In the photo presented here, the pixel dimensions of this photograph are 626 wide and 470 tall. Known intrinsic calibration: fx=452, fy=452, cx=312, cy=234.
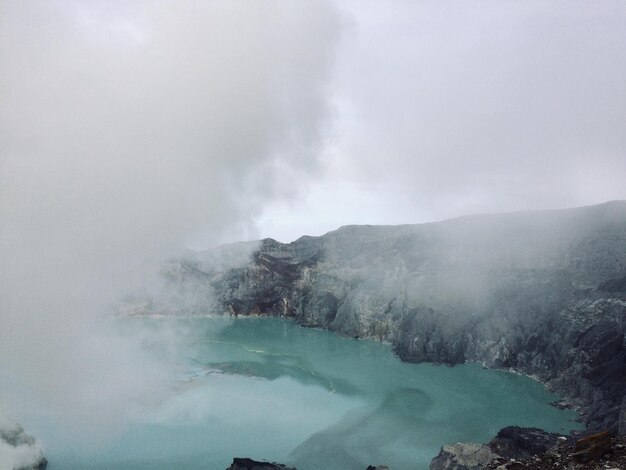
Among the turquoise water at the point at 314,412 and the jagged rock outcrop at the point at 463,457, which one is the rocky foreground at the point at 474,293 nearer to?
the jagged rock outcrop at the point at 463,457

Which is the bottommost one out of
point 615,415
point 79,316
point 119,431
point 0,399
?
point 615,415

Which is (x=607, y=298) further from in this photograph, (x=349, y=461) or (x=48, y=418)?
(x=48, y=418)

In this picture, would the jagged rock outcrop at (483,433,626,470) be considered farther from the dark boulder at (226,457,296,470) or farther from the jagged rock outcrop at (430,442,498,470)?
the dark boulder at (226,457,296,470)

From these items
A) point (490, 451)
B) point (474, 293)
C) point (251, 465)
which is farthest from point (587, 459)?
point (474, 293)

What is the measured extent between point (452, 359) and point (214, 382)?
37.4m

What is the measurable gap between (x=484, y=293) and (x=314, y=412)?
4025 cm

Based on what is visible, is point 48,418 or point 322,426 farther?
point 322,426

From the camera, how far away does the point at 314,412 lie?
51.3 m

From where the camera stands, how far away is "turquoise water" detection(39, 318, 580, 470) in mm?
38344

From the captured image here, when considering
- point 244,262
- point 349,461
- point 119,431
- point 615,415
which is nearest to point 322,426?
A: point 349,461

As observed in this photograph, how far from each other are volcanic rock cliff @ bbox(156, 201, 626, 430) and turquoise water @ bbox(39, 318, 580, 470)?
14.1 ft

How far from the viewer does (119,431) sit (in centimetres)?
4022

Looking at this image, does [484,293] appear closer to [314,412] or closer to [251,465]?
[314,412]

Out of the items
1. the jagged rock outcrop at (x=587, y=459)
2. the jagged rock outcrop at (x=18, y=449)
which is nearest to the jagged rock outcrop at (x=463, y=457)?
the jagged rock outcrop at (x=587, y=459)
